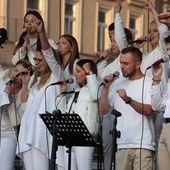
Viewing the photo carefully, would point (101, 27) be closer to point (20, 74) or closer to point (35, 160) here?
point (20, 74)

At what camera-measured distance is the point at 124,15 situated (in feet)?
77.4

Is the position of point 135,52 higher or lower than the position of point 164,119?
higher

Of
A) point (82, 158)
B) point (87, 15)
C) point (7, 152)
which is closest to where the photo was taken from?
point (82, 158)

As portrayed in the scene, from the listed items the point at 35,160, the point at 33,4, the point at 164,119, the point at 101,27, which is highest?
the point at 33,4

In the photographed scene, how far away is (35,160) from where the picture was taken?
34.3 ft

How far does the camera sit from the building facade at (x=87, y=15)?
20.4 metres

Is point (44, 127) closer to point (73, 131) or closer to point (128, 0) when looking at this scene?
point (73, 131)

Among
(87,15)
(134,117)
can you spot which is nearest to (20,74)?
(134,117)

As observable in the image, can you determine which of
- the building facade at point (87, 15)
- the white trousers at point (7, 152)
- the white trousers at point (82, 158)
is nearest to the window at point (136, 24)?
the building facade at point (87, 15)

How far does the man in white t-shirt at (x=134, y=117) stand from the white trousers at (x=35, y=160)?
3.19 ft

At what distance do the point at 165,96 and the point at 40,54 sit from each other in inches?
69.4

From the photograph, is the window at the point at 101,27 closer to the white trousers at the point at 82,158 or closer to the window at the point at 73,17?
the window at the point at 73,17

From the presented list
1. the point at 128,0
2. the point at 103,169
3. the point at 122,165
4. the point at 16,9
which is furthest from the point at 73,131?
the point at 128,0

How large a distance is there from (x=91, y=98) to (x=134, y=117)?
759 millimetres
